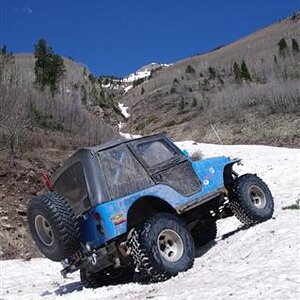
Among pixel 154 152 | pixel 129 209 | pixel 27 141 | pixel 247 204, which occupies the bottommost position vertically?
pixel 247 204

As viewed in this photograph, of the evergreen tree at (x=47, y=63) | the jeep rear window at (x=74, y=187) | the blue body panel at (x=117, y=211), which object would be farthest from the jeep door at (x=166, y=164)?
the evergreen tree at (x=47, y=63)

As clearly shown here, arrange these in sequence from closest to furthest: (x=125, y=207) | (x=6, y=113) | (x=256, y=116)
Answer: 1. (x=125, y=207)
2. (x=6, y=113)
3. (x=256, y=116)

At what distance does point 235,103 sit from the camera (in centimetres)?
5278

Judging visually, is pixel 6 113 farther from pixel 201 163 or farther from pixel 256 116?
pixel 256 116

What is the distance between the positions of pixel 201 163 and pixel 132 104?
81.0 meters

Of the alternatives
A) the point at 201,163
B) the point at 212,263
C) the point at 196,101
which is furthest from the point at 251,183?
the point at 196,101

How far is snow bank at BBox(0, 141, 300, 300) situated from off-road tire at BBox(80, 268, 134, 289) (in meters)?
0.24

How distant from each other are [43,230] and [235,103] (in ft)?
153

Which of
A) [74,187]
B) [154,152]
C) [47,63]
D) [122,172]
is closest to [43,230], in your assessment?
[74,187]

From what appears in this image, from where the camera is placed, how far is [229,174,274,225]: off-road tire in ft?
29.9

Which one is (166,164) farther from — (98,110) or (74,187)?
(98,110)

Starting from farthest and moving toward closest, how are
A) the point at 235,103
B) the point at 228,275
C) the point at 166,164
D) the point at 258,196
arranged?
1. the point at 235,103
2. the point at 258,196
3. the point at 166,164
4. the point at 228,275

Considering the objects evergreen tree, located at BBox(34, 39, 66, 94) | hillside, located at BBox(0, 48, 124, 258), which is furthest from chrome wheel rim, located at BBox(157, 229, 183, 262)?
evergreen tree, located at BBox(34, 39, 66, 94)

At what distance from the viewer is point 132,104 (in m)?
89.4
